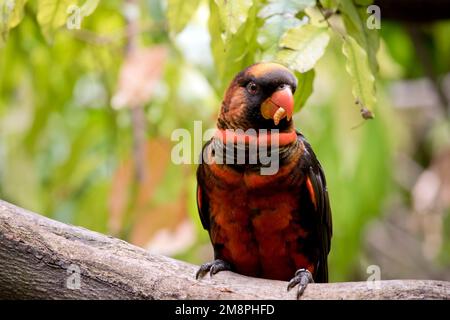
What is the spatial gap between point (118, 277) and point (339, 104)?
2077 mm

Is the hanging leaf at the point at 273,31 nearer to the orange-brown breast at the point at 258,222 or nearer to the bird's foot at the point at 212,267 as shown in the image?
the orange-brown breast at the point at 258,222

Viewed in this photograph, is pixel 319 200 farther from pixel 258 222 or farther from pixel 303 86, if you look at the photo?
pixel 303 86

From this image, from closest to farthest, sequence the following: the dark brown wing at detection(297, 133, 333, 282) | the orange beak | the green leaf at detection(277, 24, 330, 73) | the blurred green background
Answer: the green leaf at detection(277, 24, 330, 73) < the orange beak < the dark brown wing at detection(297, 133, 333, 282) < the blurred green background

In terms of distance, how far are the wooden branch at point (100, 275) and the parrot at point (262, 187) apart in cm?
29

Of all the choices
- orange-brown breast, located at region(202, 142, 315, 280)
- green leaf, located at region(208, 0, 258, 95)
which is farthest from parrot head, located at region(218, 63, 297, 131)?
orange-brown breast, located at region(202, 142, 315, 280)

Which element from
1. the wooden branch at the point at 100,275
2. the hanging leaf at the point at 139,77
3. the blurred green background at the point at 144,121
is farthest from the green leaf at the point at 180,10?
the hanging leaf at the point at 139,77

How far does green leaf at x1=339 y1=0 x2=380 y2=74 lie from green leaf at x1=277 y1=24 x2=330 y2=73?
0.11 meters

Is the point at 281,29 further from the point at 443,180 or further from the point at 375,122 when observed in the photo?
the point at 443,180

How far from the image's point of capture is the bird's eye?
3.16 meters

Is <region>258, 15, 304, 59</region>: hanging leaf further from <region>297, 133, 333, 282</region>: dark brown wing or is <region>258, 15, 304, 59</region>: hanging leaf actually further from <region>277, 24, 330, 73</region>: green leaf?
<region>297, 133, 333, 282</region>: dark brown wing

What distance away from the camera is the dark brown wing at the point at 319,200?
10.7ft
